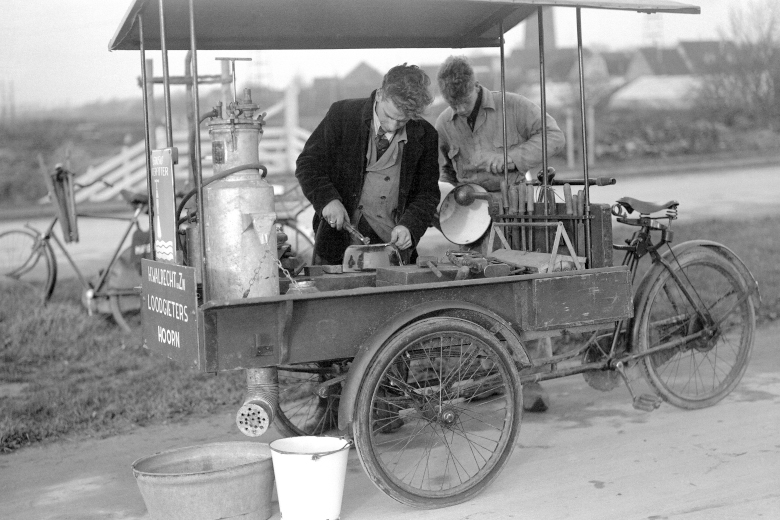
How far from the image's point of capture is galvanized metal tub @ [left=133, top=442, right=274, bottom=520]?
3.40 meters

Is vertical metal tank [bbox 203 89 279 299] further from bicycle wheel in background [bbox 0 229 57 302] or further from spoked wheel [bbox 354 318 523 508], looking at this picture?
bicycle wheel in background [bbox 0 229 57 302]

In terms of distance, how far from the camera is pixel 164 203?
142 inches

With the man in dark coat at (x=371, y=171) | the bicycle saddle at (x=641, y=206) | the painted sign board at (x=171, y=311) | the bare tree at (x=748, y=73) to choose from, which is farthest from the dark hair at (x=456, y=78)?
the bare tree at (x=748, y=73)

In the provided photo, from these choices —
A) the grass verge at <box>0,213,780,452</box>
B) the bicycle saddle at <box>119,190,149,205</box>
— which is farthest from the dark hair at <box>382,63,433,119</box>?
the bicycle saddle at <box>119,190,149,205</box>

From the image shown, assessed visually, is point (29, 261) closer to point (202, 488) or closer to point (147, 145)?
point (147, 145)

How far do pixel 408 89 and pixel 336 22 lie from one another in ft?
2.06

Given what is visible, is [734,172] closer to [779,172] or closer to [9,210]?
[779,172]

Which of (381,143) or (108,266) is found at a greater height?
(381,143)

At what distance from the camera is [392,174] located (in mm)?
4883

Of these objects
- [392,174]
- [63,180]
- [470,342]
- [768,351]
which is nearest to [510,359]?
[470,342]

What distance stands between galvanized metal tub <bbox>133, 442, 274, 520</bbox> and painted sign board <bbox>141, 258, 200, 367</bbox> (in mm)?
414

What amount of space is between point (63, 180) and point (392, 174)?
3.66m

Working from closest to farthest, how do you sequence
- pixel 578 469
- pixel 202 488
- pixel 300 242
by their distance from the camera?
pixel 202 488, pixel 578 469, pixel 300 242

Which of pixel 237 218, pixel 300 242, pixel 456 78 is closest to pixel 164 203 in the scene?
pixel 237 218
